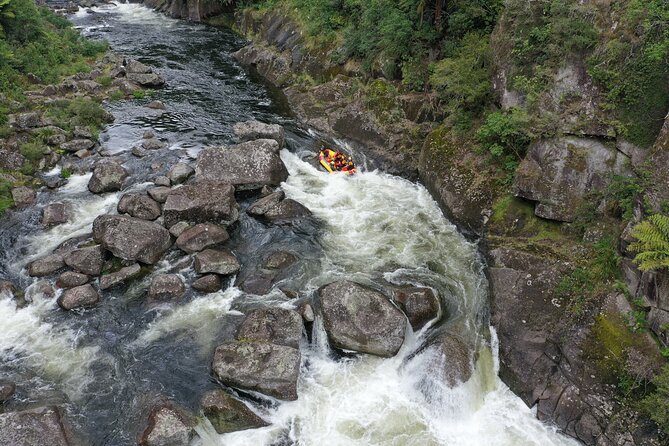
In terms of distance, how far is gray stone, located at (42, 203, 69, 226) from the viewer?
15.5 m

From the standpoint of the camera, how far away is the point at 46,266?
13.6 meters

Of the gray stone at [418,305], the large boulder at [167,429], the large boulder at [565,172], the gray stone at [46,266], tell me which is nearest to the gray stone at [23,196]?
the gray stone at [46,266]

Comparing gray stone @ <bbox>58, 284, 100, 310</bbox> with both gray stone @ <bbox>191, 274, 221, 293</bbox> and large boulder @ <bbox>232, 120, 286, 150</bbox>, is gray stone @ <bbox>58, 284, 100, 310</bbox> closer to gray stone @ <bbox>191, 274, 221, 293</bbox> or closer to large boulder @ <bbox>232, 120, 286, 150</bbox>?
gray stone @ <bbox>191, 274, 221, 293</bbox>

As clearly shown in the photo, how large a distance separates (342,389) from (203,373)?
3.53m

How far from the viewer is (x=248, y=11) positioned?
121 ft

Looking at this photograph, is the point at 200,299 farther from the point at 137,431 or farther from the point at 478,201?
the point at 478,201

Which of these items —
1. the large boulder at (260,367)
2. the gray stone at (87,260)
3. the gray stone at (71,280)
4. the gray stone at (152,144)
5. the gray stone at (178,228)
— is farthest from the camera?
the gray stone at (152,144)

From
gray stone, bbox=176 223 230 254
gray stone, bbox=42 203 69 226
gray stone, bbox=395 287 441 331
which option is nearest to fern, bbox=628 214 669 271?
gray stone, bbox=395 287 441 331

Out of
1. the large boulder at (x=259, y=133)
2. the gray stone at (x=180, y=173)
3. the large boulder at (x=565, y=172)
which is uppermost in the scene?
the large boulder at (x=565, y=172)

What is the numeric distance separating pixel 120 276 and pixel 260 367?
5681mm

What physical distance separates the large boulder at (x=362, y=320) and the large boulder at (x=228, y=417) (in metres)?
2.86

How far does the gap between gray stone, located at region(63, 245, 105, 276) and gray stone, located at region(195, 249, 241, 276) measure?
2925 mm

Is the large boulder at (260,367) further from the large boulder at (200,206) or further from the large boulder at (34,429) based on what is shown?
the large boulder at (200,206)

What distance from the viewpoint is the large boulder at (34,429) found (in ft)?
30.2
